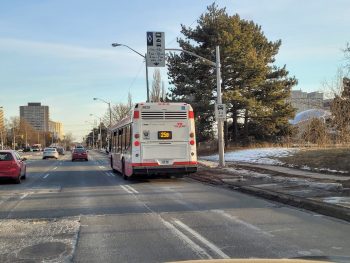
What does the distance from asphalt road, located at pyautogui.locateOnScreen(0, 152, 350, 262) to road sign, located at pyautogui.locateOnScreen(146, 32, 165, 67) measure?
13873mm

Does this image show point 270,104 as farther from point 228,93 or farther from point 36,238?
point 36,238

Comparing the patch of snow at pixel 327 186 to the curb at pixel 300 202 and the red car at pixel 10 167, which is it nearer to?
the curb at pixel 300 202

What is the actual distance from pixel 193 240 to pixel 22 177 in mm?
17614

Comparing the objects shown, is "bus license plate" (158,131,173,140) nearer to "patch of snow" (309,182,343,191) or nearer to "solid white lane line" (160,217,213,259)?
"patch of snow" (309,182,343,191)

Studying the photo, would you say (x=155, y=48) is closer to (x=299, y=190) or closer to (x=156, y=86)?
(x=299, y=190)

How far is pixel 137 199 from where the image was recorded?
14.8 m

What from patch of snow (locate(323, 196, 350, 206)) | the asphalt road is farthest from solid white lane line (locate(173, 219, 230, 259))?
patch of snow (locate(323, 196, 350, 206))

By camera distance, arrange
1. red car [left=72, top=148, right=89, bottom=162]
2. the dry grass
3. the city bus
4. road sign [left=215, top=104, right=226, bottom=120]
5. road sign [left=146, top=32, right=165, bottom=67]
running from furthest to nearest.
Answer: red car [left=72, top=148, right=89, bottom=162], road sign [left=146, top=32, right=165, bottom=67], road sign [left=215, top=104, right=226, bottom=120], the dry grass, the city bus

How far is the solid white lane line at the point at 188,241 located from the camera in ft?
23.9

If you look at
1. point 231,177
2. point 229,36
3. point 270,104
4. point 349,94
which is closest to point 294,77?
point 270,104

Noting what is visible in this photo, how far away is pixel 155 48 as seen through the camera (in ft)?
93.0

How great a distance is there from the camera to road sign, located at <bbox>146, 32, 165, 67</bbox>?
28.2 meters

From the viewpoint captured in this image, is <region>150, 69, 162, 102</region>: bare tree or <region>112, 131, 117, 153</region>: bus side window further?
<region>150, 69, 162, 102</region>: bare tree

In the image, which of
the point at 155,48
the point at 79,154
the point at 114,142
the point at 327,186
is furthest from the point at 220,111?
the point at 79,154
